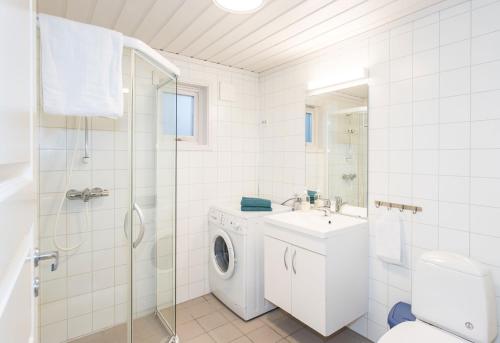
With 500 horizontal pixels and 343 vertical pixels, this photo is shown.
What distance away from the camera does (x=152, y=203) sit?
6.34 ft

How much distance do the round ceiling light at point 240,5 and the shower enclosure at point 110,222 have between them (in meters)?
0.55

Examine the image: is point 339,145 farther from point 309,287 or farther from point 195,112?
Answer: point 195,112

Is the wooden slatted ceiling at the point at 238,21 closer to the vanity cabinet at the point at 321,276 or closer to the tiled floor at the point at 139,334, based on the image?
the vanity cabinet at the point at 321,276

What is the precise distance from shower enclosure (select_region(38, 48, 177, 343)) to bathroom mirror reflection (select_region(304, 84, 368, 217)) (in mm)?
1278

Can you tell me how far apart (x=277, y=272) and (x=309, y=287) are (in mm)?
325

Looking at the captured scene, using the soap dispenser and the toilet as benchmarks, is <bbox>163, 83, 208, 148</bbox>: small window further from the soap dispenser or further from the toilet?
the toilet

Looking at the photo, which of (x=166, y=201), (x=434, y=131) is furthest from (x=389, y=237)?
(x=166, y=201)

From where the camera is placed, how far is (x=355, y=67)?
220cm

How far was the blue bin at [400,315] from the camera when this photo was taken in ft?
5.60

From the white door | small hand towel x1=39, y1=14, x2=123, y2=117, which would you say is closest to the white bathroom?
small hand towel x1=39, y1=14, x2=123, y2=117

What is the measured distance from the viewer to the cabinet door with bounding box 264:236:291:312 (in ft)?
6.85

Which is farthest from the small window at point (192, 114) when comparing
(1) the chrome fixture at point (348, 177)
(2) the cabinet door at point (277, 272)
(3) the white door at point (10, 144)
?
(3) the white door at point (10, 144)

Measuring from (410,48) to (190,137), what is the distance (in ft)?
6.66

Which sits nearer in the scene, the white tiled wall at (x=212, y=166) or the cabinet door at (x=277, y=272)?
the cabinet door at (x=277, y=272)
